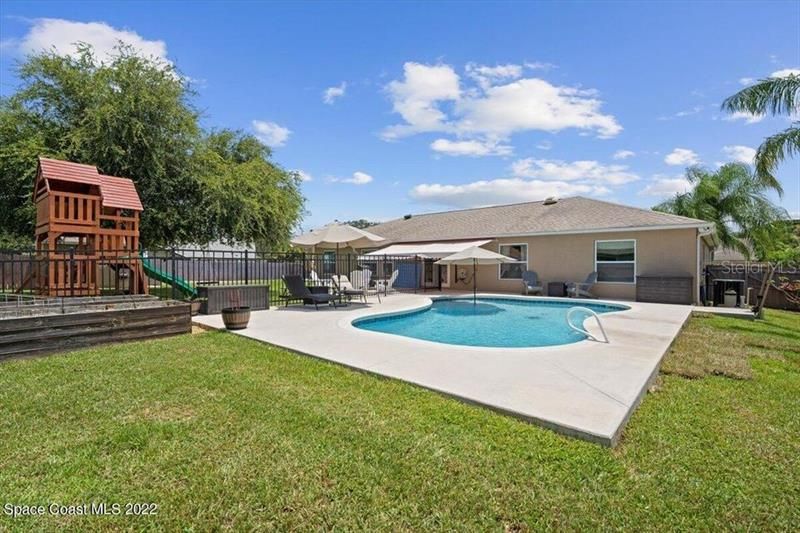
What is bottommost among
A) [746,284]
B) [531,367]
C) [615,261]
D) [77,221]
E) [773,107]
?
[531,367]

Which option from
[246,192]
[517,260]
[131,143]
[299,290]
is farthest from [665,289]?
[131,143]

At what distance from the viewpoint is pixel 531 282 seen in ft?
77.8

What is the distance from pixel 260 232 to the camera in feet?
74.3

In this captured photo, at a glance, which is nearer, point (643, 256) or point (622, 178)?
point (643, 256)

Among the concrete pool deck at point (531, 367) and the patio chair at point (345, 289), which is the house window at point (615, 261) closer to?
the concrete pool deck at point (531, 367)

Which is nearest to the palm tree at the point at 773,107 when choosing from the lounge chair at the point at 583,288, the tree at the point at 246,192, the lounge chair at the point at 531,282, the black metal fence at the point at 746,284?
the black metal fence at the point at 746,284

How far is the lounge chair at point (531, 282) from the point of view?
2345 centimetres

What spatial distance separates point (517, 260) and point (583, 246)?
13.1 ft

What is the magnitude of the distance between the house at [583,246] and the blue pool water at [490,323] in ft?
11.5

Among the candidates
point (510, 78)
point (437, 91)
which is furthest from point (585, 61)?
point (437, 91)

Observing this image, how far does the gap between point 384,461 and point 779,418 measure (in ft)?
18.9

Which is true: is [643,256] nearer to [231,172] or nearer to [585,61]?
[585,61]

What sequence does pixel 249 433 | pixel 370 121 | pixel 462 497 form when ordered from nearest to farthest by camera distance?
1. pixel 462 497
2. pixel 249 433
3. pixel 370 121

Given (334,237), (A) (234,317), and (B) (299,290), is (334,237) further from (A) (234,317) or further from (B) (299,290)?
(A) (234,317)
